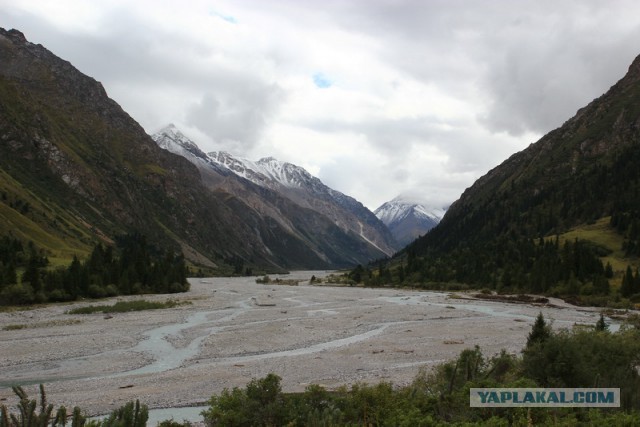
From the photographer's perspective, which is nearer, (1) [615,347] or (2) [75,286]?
(1) [615,347]

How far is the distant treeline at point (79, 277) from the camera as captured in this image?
83125 mm

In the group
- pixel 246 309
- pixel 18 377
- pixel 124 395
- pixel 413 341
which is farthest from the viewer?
pixel 246 309

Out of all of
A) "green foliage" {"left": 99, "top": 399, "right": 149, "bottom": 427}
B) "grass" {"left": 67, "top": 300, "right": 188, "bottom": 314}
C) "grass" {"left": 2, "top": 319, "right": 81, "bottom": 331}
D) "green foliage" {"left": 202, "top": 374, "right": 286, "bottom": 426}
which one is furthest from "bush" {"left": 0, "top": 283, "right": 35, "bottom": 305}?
"green foliage" {"left": 99, "top": 399, "right": 149, "bottom": 427}

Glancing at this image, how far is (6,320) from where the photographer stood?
207 feet

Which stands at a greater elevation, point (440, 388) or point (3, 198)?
point (3, 198)

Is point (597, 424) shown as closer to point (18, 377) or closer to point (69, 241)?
point (18, 377)

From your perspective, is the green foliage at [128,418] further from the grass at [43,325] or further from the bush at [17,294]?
the bush at [17,294]

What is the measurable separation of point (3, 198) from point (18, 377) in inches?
5794

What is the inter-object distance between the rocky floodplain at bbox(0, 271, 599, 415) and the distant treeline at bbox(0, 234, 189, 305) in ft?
21.4

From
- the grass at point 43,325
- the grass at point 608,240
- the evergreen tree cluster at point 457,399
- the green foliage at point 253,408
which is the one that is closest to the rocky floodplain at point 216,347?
Result: the grass at point 43,325

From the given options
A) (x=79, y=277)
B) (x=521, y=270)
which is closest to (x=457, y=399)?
(x=79, y=277)

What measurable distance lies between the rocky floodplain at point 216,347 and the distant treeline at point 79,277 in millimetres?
6532

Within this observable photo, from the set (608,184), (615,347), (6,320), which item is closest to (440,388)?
(615,347)

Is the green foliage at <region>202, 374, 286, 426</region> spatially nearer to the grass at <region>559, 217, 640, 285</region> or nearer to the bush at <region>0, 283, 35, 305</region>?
the bush at <region>0, 283, 35, 305</region>
